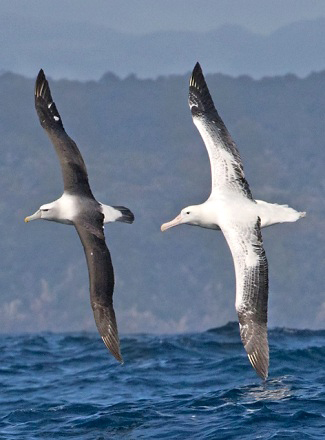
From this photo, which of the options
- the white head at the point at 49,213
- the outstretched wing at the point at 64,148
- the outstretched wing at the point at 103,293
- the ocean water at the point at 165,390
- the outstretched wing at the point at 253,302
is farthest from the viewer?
the outstretched wing at the point at 64,148

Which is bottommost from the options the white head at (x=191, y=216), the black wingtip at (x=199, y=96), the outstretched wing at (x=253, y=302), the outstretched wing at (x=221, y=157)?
the outstretched wing at (x=253, y=302)

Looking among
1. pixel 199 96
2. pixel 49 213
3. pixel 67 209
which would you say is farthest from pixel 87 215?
pixel 199 96

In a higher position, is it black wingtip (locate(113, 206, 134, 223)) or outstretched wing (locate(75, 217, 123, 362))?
black wingtip (locate(113, 206, 134, 223))

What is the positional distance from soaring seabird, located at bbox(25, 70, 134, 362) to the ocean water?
154cm

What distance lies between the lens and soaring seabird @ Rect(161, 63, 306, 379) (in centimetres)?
1770

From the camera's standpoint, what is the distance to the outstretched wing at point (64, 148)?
20.2 m

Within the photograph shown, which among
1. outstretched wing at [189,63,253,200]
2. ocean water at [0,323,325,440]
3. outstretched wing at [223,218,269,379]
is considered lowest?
ocean water at [0,323,325,440]

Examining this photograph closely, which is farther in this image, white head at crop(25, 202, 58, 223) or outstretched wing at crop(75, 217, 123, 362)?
white head at crop(25, 202, 58, 223)

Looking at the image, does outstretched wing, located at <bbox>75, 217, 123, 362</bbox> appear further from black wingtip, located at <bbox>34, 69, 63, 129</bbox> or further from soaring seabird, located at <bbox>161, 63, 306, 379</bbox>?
black wingtip, located at <bbox>34, 69, 63, 129</bbox>

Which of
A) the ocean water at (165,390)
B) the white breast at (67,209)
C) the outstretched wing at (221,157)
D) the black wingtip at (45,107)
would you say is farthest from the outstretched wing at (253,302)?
the black wingtip at (45,107)

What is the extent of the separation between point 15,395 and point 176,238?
5305cm

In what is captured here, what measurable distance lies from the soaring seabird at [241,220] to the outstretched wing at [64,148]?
2041 mm

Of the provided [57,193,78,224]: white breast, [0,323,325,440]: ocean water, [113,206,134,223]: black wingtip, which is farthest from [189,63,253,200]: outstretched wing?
[0,323,325,440]: ocean water

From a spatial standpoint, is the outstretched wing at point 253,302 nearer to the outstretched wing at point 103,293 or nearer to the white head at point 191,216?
the white head at point 191,216
